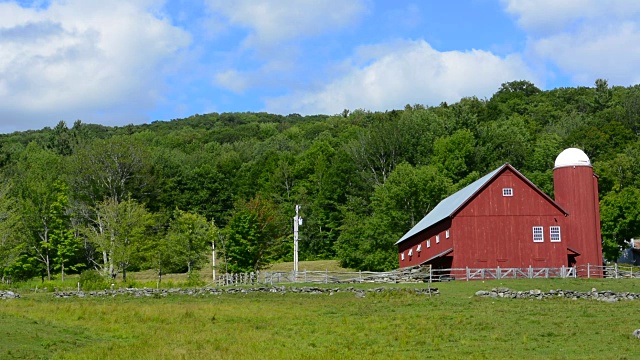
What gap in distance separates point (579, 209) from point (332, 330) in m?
34.8

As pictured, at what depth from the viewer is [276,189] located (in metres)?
109

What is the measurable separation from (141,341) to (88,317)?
7920mm

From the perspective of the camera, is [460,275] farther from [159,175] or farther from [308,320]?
[159,175]

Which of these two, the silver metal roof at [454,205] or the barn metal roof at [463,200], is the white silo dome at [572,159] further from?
the silver metal roof at [454,205]

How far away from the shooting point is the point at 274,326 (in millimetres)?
30547

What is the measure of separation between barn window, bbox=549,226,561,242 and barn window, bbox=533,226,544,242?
→ 0.63 metres

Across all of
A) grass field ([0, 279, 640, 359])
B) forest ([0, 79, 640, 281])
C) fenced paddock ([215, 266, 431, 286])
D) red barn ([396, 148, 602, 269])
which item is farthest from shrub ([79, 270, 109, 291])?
red barn ([396, 148, 602, 269])

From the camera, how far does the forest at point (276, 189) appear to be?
246ft

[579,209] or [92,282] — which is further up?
[579,209]

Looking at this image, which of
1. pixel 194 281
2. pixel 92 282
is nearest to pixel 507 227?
pixel 194 281

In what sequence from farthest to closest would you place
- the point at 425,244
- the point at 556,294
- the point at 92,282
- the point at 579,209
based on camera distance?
the point at 92,282 → the point at 425,244 → the point at 579,209 → the point at 556,294

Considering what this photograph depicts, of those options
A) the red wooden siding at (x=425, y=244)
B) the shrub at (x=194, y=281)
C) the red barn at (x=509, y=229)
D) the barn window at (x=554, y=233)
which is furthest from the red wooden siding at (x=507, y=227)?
the shrub at (x=194, y=281)

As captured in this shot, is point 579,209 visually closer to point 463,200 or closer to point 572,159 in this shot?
point 572,159

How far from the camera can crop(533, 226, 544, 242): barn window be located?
56.1 m
